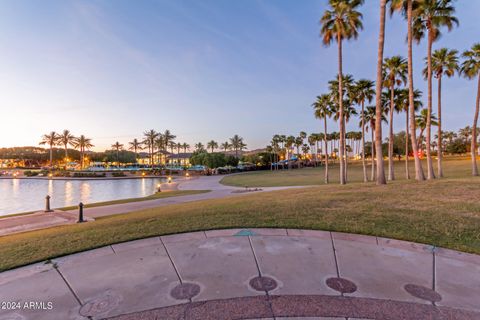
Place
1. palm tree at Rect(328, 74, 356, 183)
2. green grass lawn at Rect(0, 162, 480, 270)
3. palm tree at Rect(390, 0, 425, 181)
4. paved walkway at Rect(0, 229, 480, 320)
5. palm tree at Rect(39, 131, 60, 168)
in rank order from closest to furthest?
1. paved walkway at Rect(0, 229, 480, 320)
2. green grass lawn at Rect(0, 162, 480, 270)
3. palm tree at Rect(390, 0, 425, 181)
4. palm tree at Rect(328, 74, 356, 183)
5. palm tree at Rect(39, 131, 60, 168)

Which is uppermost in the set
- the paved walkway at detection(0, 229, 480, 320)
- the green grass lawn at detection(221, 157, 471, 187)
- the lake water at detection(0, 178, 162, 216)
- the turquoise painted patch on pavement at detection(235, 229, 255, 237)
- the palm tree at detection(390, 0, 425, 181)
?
the palm tree at detection(390, 0, 425, 181)

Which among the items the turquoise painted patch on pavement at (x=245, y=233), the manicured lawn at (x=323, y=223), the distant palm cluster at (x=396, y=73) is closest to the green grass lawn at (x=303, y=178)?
the distant palm cluster at (x=396, y=73)

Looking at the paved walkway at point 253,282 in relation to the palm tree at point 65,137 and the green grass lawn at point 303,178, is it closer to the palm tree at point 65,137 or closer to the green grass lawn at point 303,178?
the green grass lawn at point 303,178

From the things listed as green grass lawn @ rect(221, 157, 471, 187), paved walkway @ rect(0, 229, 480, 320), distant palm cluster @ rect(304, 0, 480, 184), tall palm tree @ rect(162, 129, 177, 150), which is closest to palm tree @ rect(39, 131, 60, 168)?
tall palm tree @ rect(162, 129, 177, 150)

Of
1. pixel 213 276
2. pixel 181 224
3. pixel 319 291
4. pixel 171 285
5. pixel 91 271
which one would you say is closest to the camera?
pixel 319 291

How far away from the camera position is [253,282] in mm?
3252

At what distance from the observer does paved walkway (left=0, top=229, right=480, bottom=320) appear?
265cm

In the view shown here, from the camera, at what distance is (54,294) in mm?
3123

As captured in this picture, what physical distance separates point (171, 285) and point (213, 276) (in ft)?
2.16

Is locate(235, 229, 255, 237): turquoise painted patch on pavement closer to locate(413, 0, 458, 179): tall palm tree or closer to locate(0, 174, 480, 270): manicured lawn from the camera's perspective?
locate(0, 174, 480, 270): manicured lawn

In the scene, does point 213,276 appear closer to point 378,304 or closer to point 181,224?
point 378,304

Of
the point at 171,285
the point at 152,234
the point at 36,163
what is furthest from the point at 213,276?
the point at 36,163

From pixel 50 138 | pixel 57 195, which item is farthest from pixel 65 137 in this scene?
pixel 57 195

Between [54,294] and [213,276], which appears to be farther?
[213,276]
